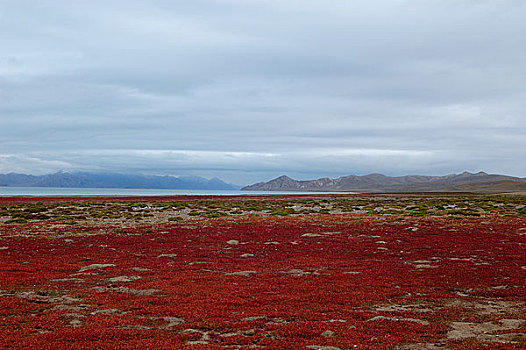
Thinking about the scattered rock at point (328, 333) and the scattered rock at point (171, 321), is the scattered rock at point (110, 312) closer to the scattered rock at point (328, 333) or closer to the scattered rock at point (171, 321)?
the scattered rock at point (171, 321)

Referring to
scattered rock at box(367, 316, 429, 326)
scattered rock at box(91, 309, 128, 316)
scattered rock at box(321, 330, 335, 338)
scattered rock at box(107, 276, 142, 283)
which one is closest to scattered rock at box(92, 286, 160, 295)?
scattered rock at box(107, 276, 142, 283)

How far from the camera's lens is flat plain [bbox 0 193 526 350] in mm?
9578

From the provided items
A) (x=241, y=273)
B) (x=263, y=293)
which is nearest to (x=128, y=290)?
(x=263, y=293)

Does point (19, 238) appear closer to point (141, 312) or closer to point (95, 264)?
point (95, 264)

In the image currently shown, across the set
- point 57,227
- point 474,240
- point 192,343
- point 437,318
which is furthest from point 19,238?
point 474,240

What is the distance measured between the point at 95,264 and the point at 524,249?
22.1 meters

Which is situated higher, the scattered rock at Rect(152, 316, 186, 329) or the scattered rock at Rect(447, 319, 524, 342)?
the scattered rock at Rect(447, 319, 524, 342)

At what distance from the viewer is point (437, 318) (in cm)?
1128

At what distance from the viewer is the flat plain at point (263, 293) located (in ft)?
31.4

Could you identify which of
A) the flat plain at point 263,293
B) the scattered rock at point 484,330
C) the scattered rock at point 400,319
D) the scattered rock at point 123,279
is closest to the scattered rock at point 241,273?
the flat plain at point 263,293

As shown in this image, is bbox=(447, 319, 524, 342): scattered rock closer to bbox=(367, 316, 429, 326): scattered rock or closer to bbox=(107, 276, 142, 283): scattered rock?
bbox=(367, 316, 429, 326): scattered rock

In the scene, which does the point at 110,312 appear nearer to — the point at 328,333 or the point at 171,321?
the point at 171,321

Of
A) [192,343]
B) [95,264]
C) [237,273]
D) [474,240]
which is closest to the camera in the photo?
[192,343]

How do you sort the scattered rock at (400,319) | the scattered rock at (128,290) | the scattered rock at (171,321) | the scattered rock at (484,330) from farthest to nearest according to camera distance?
1. the scattered rock at (128,290)
2. the scattered rock at (400,319)
3. the scattered rock at (171,321)
4. the scattered rock at (484,330)
